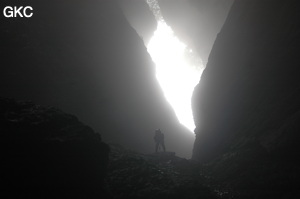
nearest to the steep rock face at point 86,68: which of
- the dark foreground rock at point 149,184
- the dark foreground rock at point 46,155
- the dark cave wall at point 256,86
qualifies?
the dark cave wall at point 256,86

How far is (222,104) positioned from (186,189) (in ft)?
53.0

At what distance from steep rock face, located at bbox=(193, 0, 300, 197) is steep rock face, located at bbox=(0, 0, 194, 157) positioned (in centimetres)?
1243

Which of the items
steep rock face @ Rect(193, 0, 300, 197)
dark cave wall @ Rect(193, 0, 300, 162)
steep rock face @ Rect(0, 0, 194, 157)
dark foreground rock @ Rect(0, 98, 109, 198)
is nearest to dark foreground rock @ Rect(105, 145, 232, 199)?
dark foreground rock @ Rect(0, 98, 109, 198)

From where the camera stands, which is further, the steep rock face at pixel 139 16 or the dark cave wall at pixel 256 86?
the steep rock face at pixel 139 16

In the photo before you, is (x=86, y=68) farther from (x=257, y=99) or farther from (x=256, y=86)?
(x=257, y=99)

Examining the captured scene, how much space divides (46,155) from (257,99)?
16.7 metres

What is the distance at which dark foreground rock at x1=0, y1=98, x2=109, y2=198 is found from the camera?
9.89m

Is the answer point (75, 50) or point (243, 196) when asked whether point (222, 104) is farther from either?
point (75, 50)

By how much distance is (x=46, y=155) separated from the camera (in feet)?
35.0

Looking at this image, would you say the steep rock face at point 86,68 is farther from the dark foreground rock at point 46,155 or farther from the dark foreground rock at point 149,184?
the dark foreground rock at point 46,155

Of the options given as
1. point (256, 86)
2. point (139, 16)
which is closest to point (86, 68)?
point (256, 86)

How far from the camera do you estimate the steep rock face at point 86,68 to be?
27.6 meters

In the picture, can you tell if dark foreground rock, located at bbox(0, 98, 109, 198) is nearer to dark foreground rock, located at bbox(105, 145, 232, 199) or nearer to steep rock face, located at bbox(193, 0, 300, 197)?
dark foreground rock, located at bbox(105, 145, 232, 199)

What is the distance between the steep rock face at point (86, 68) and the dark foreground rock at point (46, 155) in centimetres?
1547
